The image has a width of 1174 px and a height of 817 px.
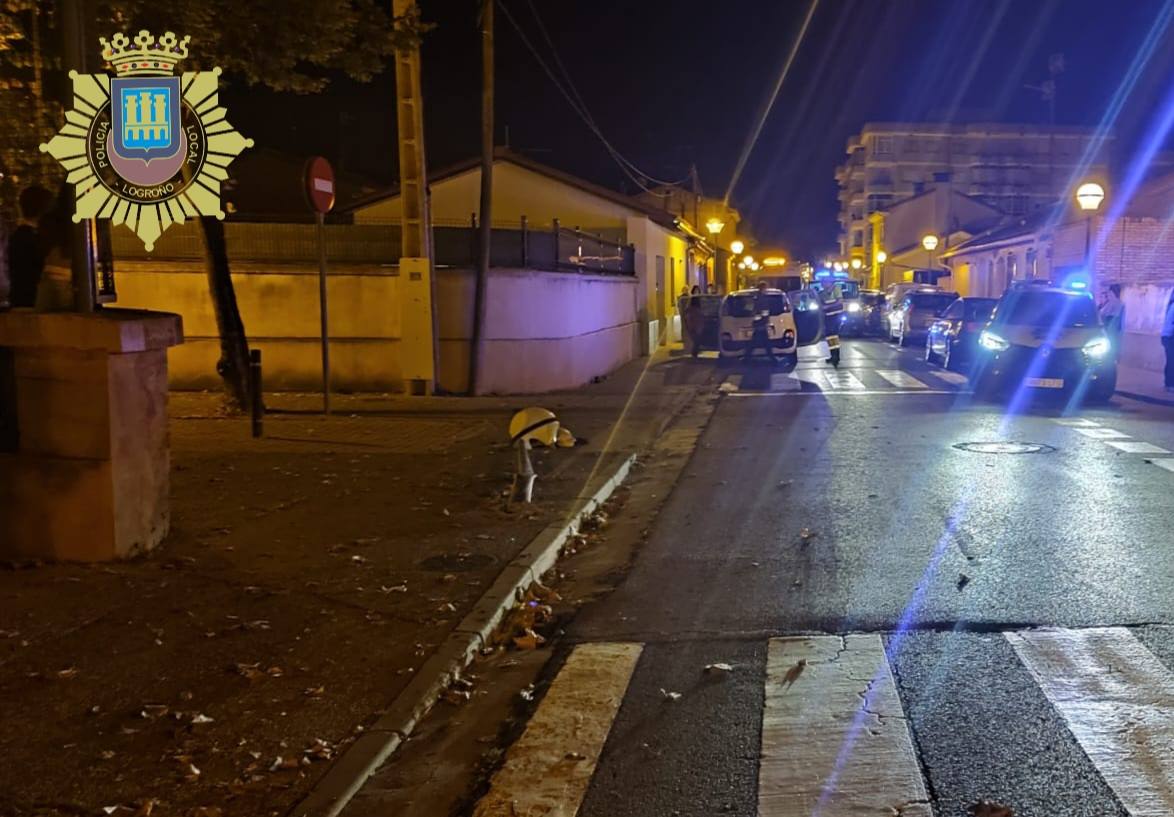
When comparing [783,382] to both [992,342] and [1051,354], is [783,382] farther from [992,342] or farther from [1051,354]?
[1051,354]

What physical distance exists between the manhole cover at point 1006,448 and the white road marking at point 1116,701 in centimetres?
674

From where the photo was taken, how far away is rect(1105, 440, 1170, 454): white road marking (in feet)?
40.9

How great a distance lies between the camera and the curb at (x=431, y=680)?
14.1 feet

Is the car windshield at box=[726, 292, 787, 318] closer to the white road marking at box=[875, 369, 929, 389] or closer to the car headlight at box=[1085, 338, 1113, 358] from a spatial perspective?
the white road marking at box=[875, 369, 929, 389]

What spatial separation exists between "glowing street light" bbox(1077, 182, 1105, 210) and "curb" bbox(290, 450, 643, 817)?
20697 millimetres

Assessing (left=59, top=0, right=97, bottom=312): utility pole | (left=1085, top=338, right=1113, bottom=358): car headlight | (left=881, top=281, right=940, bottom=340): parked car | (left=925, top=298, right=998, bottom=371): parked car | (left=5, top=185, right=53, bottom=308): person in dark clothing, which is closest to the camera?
(left=59, top=0, right=97, bottom=312): utility pole

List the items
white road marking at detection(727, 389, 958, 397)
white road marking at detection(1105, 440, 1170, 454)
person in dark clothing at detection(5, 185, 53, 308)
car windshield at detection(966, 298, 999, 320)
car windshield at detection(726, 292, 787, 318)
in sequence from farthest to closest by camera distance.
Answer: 1. car windshield at detection(726, 292, 787, 318)
2. car windshield at detection(966, 298, 999, 320)
3. white road marking at detection(727, 389, 958, 397)
4. white road marking at detection(1105, 440, 1170, 454)
5. person in dark clothing at detection(5, 185, 53, 308)

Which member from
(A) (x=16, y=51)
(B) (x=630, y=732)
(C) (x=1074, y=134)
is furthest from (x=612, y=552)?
(C) (x=1074, y=134)

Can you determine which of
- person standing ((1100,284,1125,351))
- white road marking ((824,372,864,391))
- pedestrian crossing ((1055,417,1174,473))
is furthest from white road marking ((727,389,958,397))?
person standing ((1100,284,1125,351))

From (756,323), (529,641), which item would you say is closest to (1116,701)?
(529,641)

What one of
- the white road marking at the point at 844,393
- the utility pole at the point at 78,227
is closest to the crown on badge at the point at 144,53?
the utility pole at the point at 78,227

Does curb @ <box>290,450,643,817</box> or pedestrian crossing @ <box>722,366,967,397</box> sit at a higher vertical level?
pedestrian crossing @ <box>722,366,967,397</box>

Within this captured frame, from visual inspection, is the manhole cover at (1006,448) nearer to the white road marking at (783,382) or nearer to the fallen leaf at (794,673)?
the white road marking at (783,382)

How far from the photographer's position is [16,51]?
1065cm
